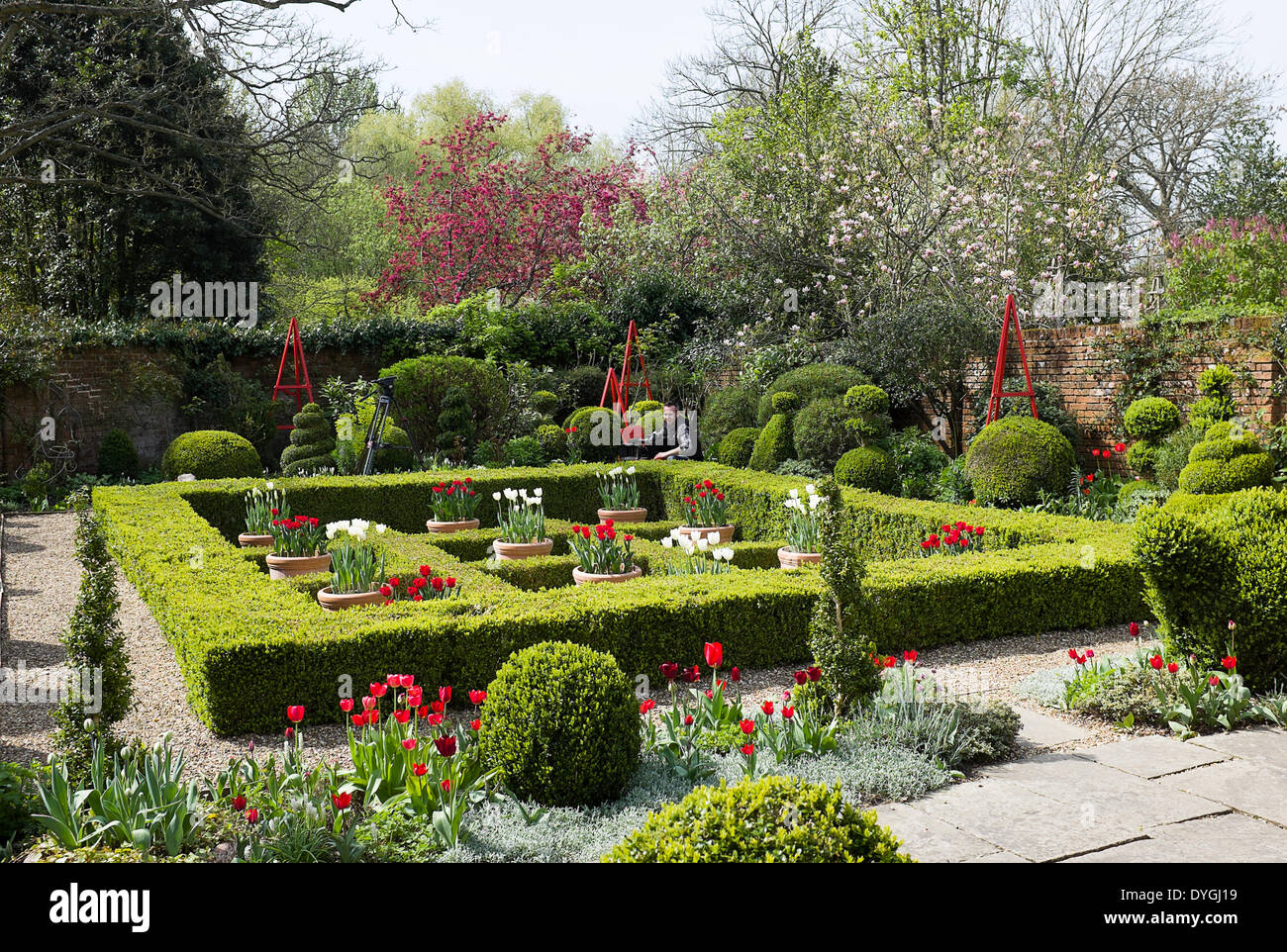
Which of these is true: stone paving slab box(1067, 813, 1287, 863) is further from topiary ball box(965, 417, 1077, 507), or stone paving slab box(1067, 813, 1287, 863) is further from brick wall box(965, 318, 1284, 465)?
brick wall box(965, 318, 1284, 465)

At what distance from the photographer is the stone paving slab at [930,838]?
10.5ft

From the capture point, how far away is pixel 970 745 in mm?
4090

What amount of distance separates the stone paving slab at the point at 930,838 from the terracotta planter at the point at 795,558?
13.4 feet

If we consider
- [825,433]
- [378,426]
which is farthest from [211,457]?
[825,433]

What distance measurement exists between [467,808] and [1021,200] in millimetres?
12194

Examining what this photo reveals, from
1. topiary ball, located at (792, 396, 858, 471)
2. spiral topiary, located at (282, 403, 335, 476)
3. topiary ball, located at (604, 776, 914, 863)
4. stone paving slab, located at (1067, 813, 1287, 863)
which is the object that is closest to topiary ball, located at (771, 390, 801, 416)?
topiary ball, located at (792, 396, 858, 471)

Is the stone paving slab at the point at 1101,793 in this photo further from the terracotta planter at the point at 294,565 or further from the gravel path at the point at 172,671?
the terracotta planter at the point at 294,565

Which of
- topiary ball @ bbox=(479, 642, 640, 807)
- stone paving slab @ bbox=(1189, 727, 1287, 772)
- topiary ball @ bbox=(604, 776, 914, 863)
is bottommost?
stone paving slab @ bbox=(1189, 727, 1287, 772)

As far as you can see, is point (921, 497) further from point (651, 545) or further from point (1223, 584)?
point (1223, 584)

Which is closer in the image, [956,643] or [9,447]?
[956,643]

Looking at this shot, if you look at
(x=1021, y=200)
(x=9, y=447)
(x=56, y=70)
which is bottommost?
(x=9, y=447)

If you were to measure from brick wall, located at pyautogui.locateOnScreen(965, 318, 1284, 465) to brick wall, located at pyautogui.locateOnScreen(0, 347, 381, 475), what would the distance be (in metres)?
10.7

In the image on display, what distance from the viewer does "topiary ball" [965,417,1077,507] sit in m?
9.49
